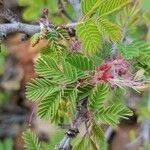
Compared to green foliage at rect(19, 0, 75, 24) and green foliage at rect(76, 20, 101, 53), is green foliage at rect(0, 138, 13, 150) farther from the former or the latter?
green foliage at rect(76, 20, 101, 53)

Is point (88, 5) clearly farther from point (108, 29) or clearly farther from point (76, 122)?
point (76, 122)

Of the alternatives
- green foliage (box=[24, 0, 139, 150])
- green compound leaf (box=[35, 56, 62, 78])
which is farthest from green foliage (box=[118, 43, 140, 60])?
green compound leaf (box=[35, 56, 62, 78])

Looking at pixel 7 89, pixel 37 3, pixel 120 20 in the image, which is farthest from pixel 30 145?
pixel 7 89

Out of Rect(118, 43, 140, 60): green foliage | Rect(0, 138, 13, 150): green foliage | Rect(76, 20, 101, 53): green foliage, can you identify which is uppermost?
Rect(76, 20, 101, 53): green foliage

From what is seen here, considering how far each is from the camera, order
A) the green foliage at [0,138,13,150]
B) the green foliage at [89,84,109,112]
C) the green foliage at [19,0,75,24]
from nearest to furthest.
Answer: the green foliage at [89,84,109,112] < the green foliage at [19,0,75,24] < the green foliage at [0,138,13,150]

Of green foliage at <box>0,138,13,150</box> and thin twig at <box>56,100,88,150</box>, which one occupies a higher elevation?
thin twig at <box>56,100,88,150</box>

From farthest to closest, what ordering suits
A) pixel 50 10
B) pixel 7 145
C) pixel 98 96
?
1. pixel 7 145
2. pixel 50 10
3. pixel 98 96

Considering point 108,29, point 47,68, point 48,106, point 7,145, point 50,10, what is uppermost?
point 50,10

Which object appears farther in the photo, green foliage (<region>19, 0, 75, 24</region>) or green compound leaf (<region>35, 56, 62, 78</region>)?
green foliage (<region>19, 0, 75, 24</region>)

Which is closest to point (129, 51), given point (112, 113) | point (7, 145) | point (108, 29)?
point (108, 29)
